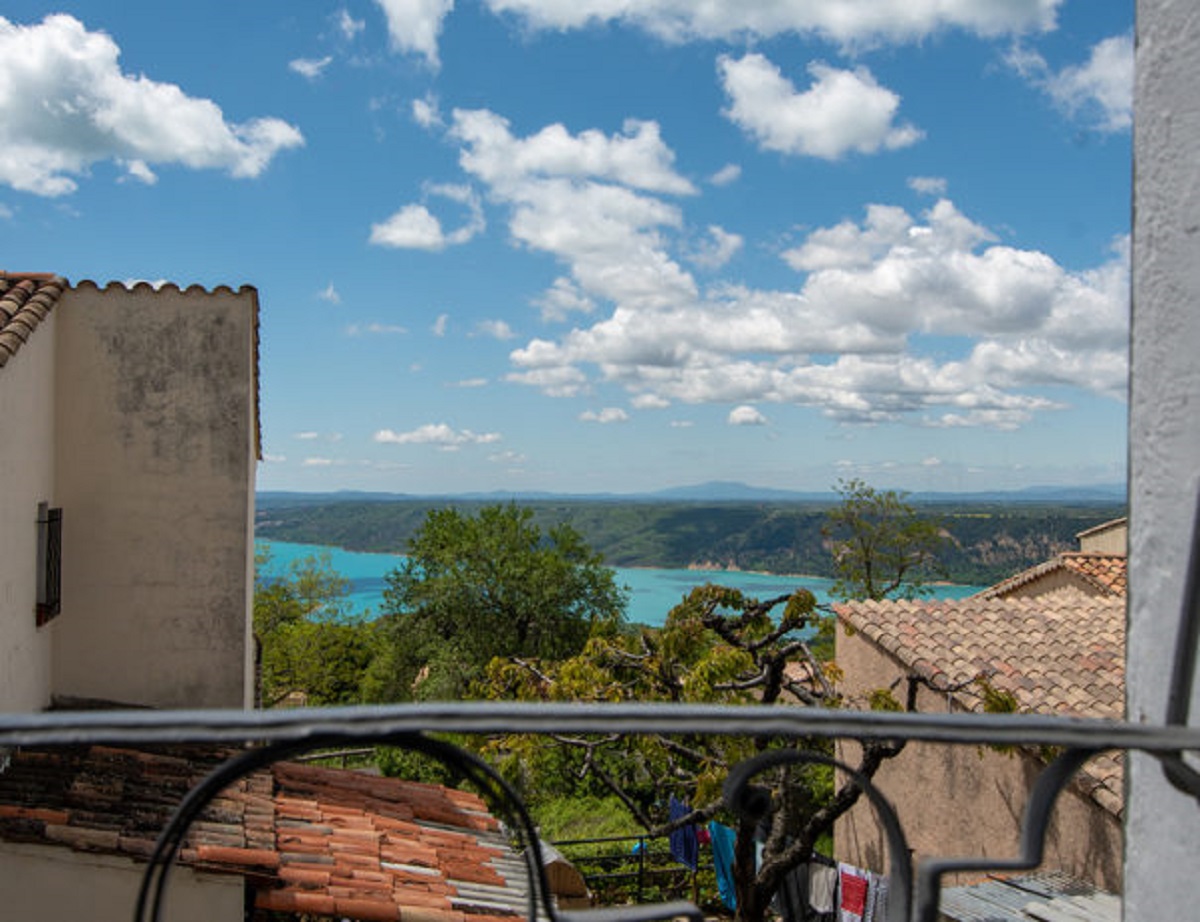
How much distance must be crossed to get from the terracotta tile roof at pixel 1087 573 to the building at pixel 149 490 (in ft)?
53.0

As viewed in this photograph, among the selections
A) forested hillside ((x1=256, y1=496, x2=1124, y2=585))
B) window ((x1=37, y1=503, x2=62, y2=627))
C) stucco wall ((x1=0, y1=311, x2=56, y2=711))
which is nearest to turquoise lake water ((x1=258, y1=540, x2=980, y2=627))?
forested hillside ((x1=256, y1=496, x2=1124, y2=585))

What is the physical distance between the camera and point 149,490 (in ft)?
29.0

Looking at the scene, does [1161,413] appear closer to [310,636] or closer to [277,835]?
[277,835]

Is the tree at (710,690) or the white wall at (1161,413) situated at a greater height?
the white wall at (1161,413)

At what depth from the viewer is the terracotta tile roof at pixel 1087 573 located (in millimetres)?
21234

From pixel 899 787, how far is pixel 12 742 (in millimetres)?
13295

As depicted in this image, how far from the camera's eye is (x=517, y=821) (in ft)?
4.06

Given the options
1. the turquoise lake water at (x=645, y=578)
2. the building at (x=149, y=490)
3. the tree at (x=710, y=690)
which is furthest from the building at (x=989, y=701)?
the turquoise lake water at (x=645, y=578)

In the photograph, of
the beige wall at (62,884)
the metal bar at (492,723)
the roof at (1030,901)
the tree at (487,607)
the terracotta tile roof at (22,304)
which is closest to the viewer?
the metal bar at (492,723)

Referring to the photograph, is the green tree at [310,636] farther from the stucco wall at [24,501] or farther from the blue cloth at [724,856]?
the stucco wall at [24,501]

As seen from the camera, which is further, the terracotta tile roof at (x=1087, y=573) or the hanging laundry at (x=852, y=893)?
the terracotta tile roof at (x=1087, y=573)

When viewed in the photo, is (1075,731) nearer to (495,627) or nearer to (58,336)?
(58,336)

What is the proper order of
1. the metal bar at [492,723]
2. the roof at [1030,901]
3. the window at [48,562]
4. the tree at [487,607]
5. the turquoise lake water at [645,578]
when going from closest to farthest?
1. the metal bar at [492,723]
2. the window at [48,562]
3. the roof at [1030,901]
4. the tree at [487,607]
5. the turquoise lake water at [645,578]

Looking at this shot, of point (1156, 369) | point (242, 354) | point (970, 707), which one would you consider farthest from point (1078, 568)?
point (1156, 369)
